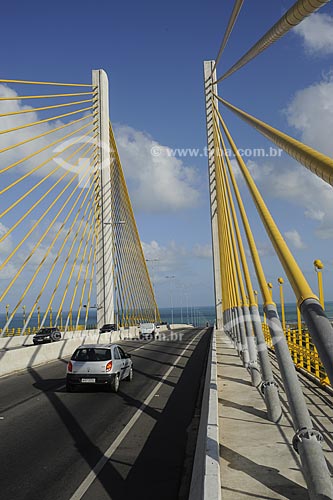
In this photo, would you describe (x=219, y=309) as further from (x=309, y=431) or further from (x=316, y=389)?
(x=309, y=431)

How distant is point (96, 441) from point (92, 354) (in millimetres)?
6340

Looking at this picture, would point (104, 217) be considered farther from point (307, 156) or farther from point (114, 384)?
point (307, 156)

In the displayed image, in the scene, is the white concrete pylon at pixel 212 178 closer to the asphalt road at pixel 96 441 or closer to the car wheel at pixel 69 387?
the car wheel at pixel 69 387

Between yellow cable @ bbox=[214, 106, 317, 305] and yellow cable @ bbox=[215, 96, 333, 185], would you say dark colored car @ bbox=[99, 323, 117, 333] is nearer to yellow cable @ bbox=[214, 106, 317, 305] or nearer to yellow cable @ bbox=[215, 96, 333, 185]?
yellow cable @ bbox=[214, 106, 317, 305]

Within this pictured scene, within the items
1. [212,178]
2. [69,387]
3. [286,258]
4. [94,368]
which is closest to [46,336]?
[212,178]

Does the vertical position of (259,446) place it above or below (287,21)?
below

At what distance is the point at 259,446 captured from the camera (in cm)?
775

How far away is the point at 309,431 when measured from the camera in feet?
18.5

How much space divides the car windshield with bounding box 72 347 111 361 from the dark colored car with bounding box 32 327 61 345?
24269 millimetres

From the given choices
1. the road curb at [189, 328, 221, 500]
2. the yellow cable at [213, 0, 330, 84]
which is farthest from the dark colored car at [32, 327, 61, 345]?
the yellow cable at [213, 0, 330, 84]

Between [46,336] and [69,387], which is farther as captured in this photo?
[46,336]

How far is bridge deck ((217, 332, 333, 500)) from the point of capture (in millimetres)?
6012

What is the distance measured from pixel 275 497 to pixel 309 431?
2.62 ft

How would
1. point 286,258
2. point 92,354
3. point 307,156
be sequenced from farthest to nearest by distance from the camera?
point 92,354 → point 286,258 → point 307,156
